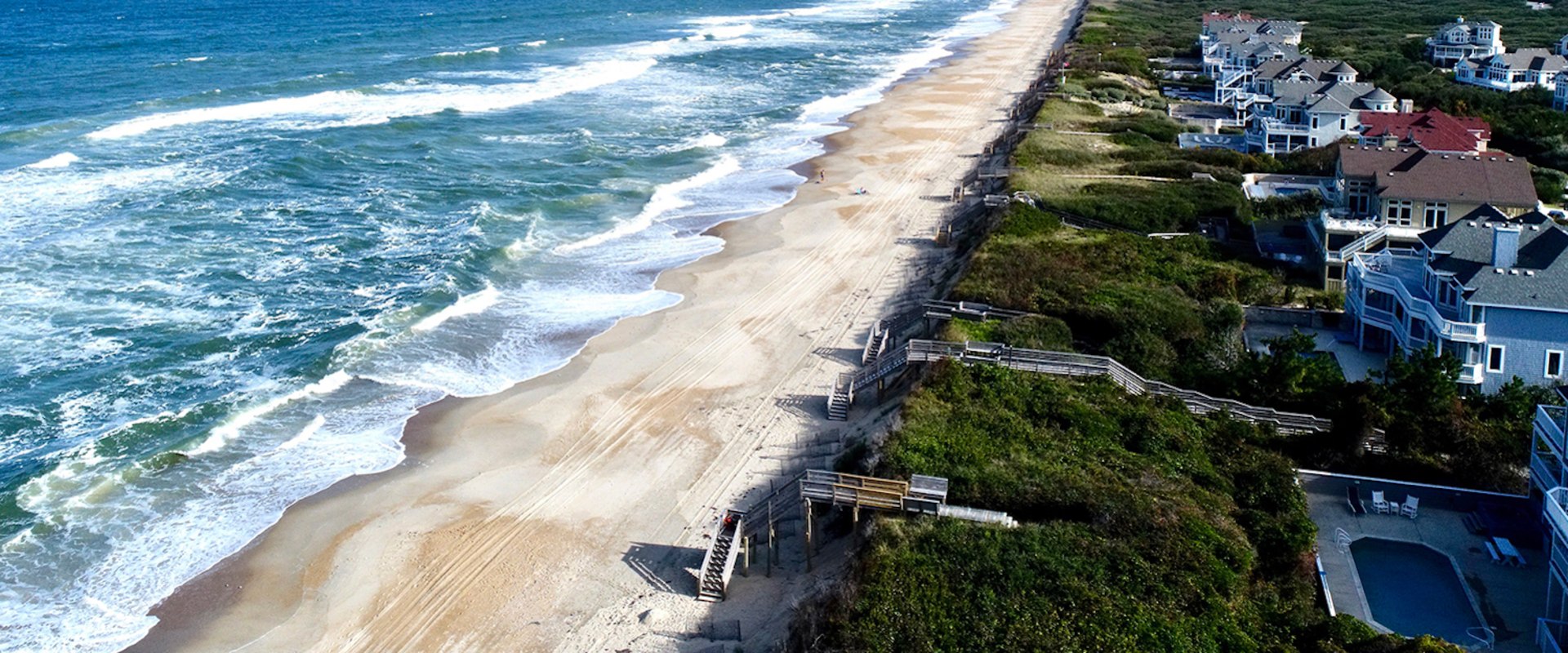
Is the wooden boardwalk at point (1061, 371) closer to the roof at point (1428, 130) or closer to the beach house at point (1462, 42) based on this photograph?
the roof at point (1428, 130)

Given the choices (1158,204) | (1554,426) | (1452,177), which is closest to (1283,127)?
(1158,204)

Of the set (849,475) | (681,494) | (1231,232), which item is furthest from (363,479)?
(1231,232)

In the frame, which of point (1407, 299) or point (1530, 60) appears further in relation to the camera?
point (1530, 60)


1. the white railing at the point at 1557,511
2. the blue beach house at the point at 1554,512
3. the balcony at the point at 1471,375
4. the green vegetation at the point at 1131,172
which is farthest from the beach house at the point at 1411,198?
the white railing at the point at 1557,511

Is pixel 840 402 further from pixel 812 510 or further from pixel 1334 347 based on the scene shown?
pixel 1334 347

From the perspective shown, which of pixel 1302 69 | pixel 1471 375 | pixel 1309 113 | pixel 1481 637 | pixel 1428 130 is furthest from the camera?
pixel 1302 69

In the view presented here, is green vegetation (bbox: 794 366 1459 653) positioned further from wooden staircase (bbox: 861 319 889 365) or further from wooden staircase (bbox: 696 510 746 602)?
wooden staircase (bbox: 861 319 889 365)

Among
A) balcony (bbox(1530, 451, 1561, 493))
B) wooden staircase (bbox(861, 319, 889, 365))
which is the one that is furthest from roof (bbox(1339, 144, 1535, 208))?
balcony (bbox(1530, 451, 1561, 493))
